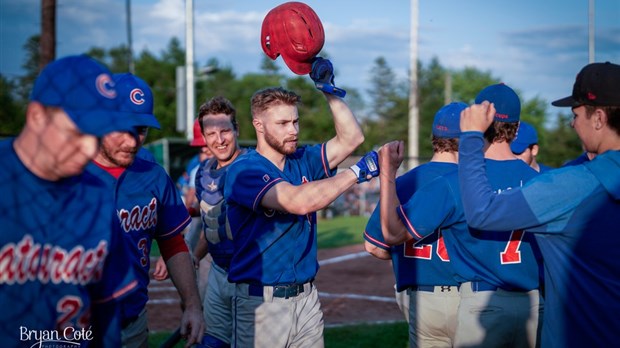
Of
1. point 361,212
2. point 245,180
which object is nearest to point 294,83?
point 361,212

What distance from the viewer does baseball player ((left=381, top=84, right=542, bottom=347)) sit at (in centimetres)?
391

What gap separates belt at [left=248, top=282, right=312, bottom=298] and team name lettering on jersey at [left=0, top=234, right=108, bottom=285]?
2.02m

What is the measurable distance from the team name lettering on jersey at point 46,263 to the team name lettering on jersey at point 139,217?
149cm

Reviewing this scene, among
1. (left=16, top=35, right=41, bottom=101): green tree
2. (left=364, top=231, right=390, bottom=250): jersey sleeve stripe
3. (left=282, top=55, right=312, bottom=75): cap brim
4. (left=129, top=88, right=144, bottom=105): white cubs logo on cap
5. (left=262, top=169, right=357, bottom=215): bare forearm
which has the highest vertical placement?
(left=16, top=35, right=41, bottom=101): green tree

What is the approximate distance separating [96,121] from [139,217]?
1791mm

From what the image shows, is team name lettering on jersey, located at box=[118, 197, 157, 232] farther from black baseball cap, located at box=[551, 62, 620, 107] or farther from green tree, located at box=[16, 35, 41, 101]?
green tree, located at box=[16, 35, 41, 101]

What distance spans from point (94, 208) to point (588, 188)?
2.04 m

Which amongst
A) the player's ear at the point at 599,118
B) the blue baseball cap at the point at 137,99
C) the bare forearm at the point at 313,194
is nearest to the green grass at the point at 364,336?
the bare forearm at the point at 313,194

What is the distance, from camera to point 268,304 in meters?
4.29

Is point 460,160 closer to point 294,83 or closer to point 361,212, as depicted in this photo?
point 361,212

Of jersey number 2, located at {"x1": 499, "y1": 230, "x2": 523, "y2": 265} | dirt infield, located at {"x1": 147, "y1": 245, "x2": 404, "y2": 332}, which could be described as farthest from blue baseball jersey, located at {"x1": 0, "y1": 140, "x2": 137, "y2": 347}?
dirt infield, located at {"x1": 147, "y1": 245, "x2": 404, "y2": 332}

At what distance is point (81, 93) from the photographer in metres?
2.19

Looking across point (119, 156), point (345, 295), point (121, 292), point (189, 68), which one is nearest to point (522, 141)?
point (119, 156)

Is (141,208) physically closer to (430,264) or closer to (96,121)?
(96,121)
